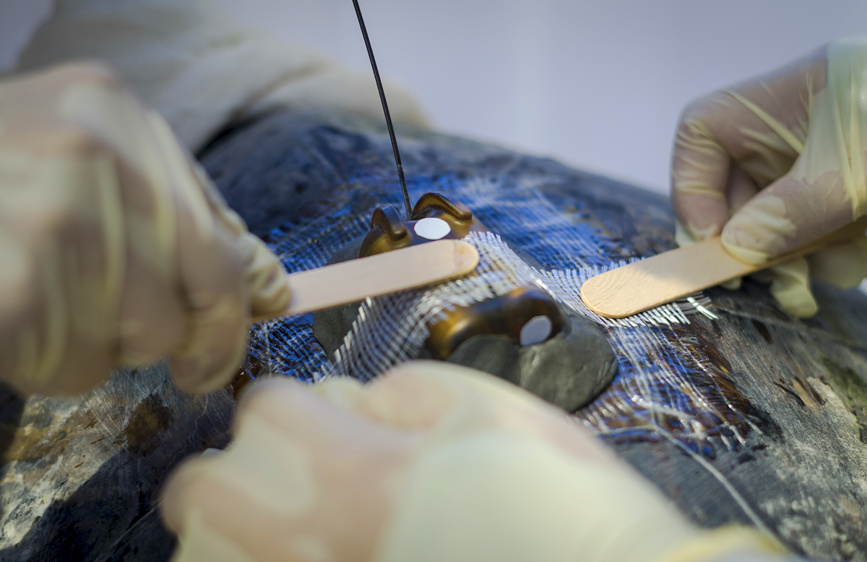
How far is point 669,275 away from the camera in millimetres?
917

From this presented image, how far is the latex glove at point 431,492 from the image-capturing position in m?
0.41

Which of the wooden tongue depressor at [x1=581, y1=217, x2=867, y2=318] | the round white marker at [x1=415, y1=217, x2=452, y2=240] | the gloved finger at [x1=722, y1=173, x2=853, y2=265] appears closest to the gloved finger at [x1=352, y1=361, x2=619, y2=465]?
the round white marker at [x1=415, y1=217, x2=452, y2=240]

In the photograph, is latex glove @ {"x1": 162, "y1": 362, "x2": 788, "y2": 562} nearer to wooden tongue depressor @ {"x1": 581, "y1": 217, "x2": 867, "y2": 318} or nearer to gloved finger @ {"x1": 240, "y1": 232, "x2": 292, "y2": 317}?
gloved finger @ {"x1": 240, "y1": 232, "x2": 292, "y2": 317}

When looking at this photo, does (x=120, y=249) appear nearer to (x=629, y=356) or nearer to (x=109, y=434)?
(x=109, y=434)

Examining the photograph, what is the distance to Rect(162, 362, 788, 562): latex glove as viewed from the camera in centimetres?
41

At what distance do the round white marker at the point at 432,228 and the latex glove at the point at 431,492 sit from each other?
0.29m

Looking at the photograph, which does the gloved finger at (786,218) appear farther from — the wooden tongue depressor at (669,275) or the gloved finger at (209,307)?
the gloved finger at (209,307)

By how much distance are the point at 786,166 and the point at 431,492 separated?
97cm

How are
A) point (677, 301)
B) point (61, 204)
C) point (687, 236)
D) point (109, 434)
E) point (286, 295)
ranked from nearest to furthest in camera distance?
point (61, 204), point (286, 295), point (109, 434), point (677, 301), point (687, 236)

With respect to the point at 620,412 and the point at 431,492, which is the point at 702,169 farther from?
the point at 431,492

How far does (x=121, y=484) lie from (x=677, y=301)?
824mm

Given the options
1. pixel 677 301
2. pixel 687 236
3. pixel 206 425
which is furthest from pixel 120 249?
pixel 687 236

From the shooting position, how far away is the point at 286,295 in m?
0.64

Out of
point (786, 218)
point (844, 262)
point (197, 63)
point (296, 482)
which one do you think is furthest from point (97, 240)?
point (197, 63)
